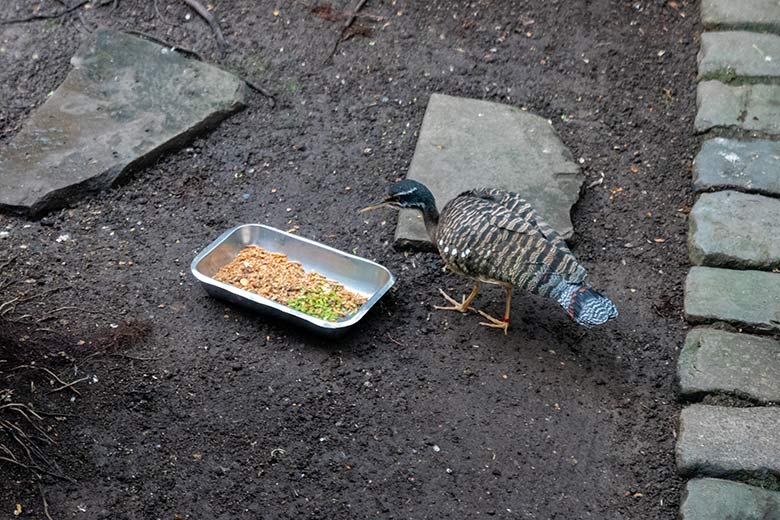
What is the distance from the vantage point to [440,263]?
4.85 meters

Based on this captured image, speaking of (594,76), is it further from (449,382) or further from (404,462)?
(404,462)

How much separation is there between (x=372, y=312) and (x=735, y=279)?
6.22 ft

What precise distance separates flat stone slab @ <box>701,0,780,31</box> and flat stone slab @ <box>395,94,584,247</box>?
1.64 metres

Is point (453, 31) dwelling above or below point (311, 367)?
above

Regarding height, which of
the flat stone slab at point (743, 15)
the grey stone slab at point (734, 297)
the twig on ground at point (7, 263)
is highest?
the flat stone slab at point (743, 15)

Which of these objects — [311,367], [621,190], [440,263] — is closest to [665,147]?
[621,190]

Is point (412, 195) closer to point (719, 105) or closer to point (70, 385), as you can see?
point (70, 385)

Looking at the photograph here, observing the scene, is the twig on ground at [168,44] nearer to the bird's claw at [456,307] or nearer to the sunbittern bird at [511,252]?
the sunbittern bird at [511,252]

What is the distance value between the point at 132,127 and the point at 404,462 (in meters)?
2.86

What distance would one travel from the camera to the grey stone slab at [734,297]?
4.35 metres

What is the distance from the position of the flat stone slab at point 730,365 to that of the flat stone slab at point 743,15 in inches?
110

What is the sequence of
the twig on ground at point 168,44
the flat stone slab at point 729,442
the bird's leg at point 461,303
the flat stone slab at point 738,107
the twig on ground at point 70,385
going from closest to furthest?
the flat stone slab at point 729,442 → the twig on ground at point 70,385 → the bird's leg at point 461,303 → the flat stone slab at point 738,107 → the twig on ground at point 168,44

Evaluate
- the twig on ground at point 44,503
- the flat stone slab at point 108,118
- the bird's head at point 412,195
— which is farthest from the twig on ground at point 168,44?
the twig on ground at point 44,503

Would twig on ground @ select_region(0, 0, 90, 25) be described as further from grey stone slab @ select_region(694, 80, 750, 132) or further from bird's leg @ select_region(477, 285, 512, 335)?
grey stone slab @ select_region(694, 80, 750, 132)
